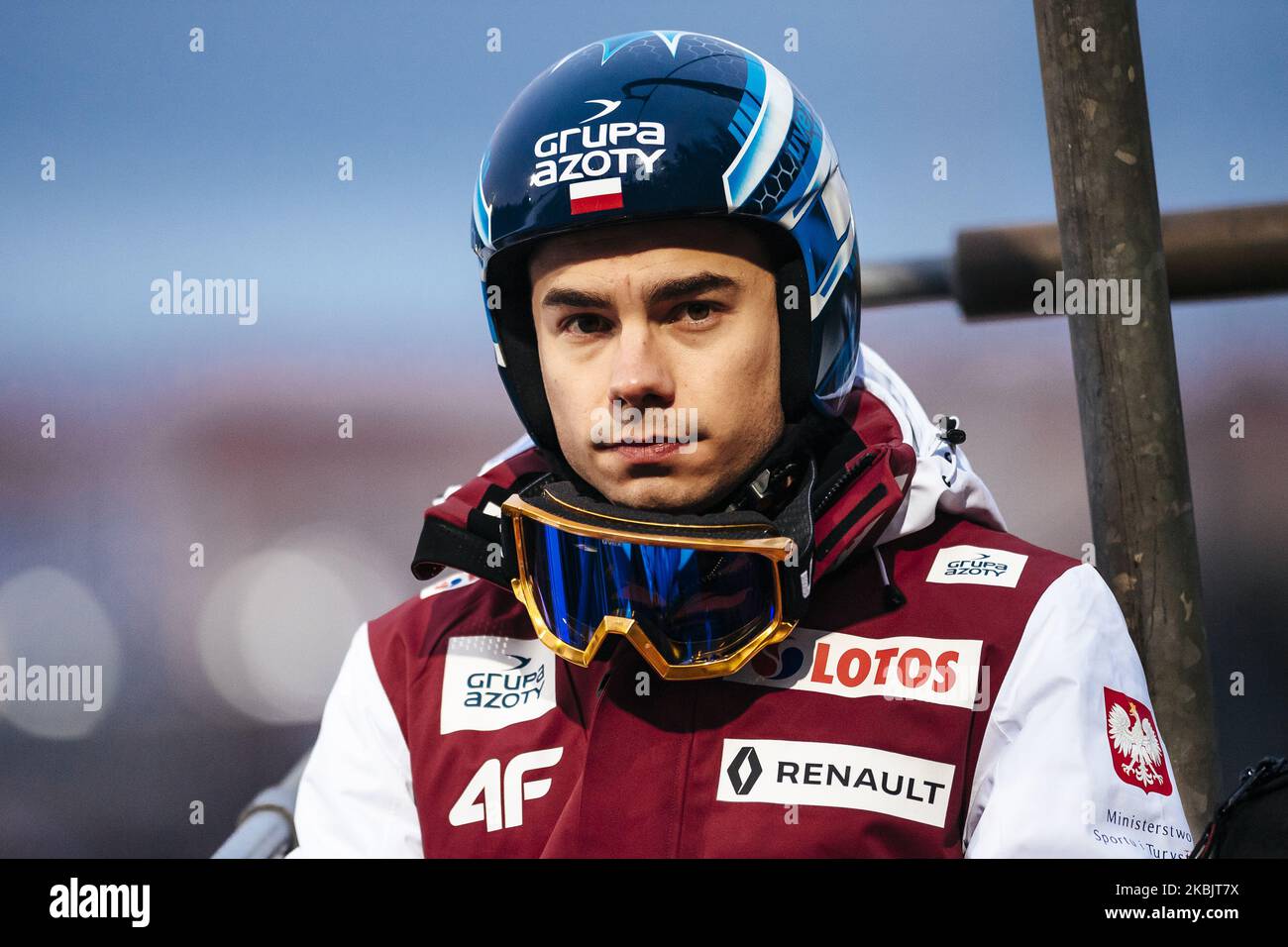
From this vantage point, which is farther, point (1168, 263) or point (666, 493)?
point (1168, 263)

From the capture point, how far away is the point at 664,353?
156cm

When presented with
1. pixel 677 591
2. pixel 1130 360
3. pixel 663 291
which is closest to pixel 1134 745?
pixel 677 591

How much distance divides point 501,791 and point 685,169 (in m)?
0.98

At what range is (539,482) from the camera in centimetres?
184

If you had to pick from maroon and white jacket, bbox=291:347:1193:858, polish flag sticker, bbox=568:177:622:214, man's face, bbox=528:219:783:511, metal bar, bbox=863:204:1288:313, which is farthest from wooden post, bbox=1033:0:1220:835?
polish flag sticker, bbox=568:177:622:214

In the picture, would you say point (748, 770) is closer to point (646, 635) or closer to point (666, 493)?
point (646, 635)

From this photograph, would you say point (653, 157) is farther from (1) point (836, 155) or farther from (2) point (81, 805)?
(2) point (81, 805)

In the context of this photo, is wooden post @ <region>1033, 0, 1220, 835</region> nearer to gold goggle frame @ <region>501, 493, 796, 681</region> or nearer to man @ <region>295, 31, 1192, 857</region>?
man @ <region>295, 31, 1192, 857</region>

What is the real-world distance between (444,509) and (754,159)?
0.74 metres

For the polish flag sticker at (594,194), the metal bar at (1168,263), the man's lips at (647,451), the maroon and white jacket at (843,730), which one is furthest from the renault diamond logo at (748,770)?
the metal bar at (1168,263)

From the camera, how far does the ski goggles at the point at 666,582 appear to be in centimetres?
155

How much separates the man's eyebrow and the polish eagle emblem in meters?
0.78

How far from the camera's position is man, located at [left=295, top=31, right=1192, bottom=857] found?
1.51 metres

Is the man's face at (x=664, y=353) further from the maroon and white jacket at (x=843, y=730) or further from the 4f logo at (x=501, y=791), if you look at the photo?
the 4f logo at (x=501, y=791)
